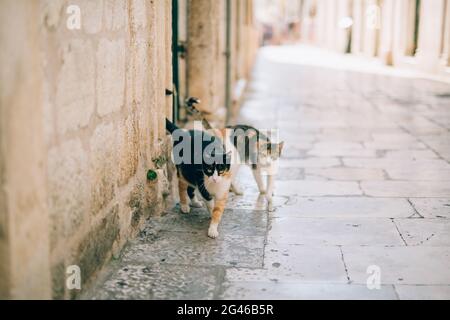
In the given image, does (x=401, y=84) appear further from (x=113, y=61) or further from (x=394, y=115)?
(x=113, y=61)

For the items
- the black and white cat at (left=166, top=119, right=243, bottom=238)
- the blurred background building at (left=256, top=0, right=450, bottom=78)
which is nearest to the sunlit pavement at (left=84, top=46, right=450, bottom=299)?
the black and white cat at (left=166, top=119, right=243, bottom=238)

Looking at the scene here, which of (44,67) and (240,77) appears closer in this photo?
(44,67)

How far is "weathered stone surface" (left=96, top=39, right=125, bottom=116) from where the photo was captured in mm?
3311

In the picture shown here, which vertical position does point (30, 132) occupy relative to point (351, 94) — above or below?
above

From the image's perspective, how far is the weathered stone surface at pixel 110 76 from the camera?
3311mm

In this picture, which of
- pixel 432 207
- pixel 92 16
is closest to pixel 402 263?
pixel 432 207

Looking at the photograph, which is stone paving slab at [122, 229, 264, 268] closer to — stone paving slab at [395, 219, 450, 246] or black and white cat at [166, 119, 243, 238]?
black and white cat at [166, 119, 243, 238]

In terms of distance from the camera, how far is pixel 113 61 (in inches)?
141

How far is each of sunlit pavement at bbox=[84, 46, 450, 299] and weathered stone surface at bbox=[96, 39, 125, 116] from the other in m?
0.88

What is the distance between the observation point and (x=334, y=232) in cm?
414

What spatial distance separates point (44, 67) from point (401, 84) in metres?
12.3

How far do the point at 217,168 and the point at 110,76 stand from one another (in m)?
0.94

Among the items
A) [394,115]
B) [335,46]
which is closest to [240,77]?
[394,115]

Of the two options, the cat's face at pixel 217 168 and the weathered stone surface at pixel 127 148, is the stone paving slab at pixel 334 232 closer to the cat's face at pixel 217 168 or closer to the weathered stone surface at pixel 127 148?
the cat's face at pixel 217 168
